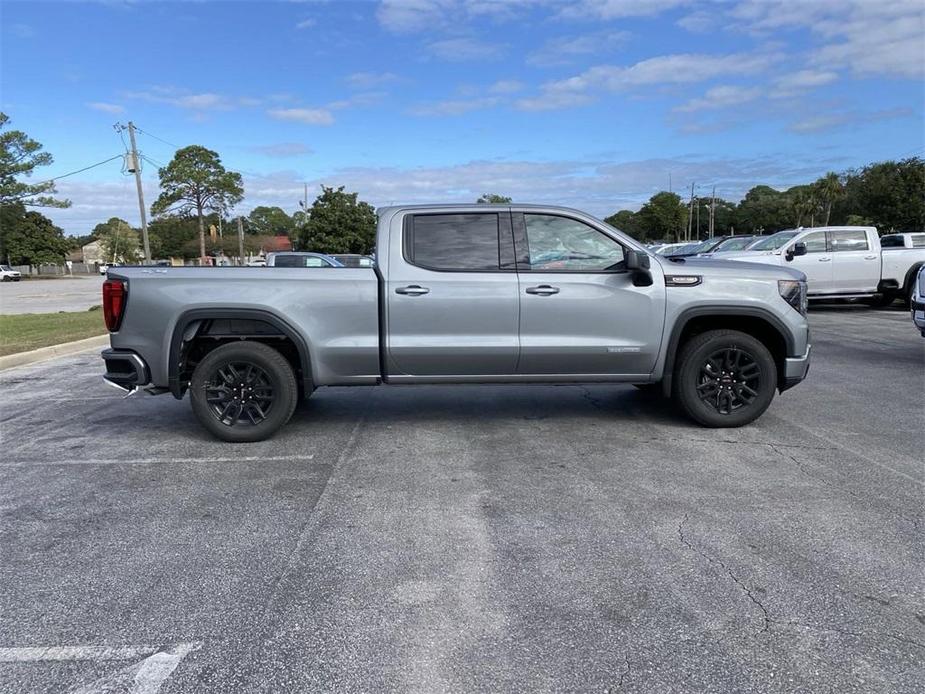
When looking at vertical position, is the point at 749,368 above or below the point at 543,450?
above

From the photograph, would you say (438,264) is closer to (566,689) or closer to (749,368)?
(749,368)

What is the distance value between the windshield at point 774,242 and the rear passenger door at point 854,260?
891mm

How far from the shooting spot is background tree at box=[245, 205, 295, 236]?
392ft

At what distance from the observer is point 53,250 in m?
72.0

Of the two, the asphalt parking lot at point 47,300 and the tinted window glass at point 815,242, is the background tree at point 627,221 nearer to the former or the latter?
the asphalt parking lot at point 47,300

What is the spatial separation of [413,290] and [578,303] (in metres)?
1.37

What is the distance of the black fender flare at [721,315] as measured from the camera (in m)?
5.48

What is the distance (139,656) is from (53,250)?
3266 inches

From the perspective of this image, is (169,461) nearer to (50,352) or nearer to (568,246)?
(568,246)

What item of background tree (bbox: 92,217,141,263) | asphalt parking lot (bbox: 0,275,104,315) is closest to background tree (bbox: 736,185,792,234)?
asphalt parking lot (bbox: 0,275,104,315)

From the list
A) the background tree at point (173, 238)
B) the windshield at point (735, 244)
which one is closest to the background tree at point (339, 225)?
the background tree at point (173, 238)

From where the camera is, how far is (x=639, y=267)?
533 centimetres

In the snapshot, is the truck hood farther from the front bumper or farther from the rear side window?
the rear side window

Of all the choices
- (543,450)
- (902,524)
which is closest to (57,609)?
(543,450)
